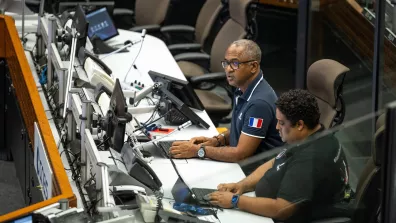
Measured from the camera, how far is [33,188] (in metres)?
4.70

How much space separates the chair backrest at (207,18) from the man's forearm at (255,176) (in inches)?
124

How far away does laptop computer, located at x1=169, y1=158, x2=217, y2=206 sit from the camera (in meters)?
3.25

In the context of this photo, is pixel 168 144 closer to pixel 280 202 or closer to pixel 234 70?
pixel 234 70

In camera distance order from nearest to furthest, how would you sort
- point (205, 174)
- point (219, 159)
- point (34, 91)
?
point (205, 174)
point (219, 159)
point (34, 91)

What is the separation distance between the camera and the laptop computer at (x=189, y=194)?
3.25 m

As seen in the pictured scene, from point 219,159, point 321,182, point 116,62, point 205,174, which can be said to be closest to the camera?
point 321,182

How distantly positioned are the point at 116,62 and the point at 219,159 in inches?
74.1

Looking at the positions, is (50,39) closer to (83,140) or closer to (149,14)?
(83,140)

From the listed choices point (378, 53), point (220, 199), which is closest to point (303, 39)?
point (378, 53)

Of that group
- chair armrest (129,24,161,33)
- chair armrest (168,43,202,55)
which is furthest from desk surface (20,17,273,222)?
chair armrest (129,24,161,33)

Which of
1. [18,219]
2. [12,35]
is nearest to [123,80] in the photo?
[12,35]

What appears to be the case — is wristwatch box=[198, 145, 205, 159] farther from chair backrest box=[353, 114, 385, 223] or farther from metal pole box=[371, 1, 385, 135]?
metal pole box=[371, 1, 385, 135]

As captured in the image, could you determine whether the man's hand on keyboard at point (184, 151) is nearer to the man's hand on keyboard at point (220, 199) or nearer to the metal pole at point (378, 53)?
the man's hand on keyboard at point (220, 199)

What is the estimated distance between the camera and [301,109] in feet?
12.3
